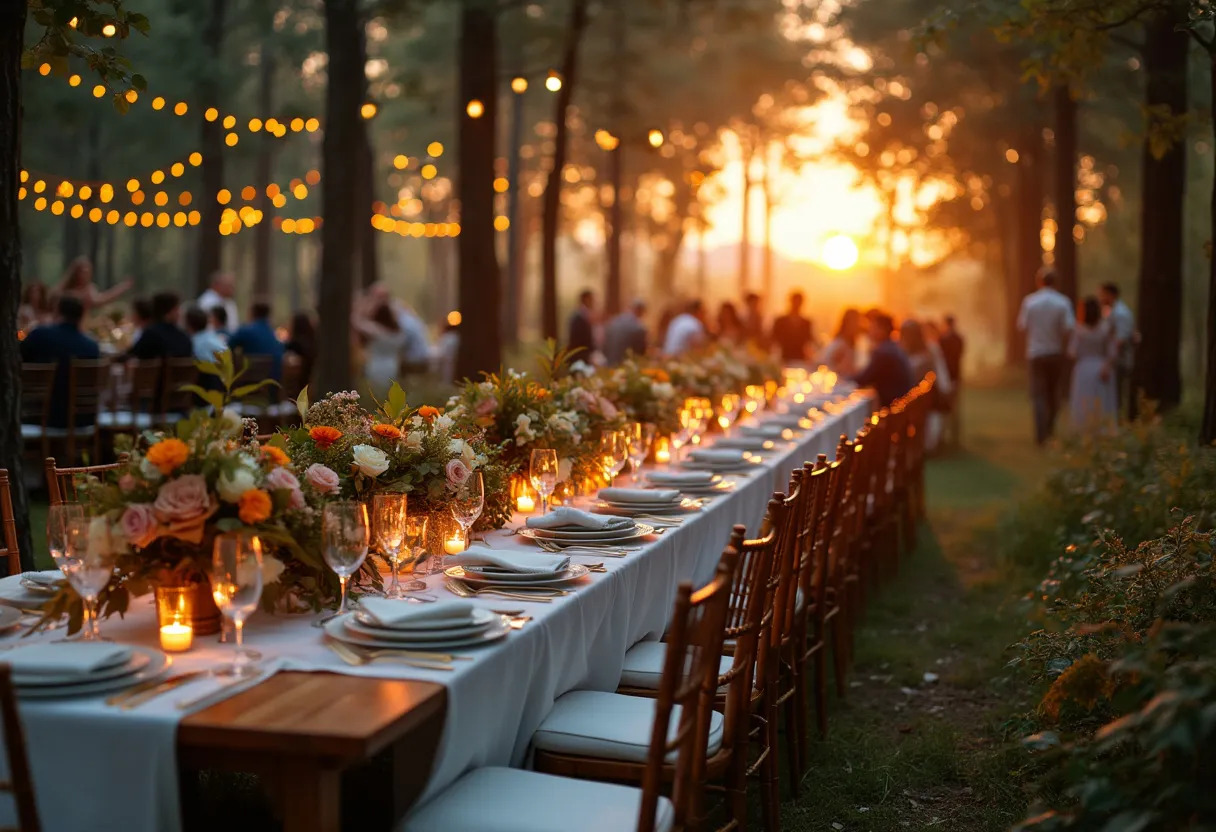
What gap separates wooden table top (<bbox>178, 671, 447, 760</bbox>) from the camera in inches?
95.8

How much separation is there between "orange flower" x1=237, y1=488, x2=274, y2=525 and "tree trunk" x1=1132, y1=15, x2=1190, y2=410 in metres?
10.2

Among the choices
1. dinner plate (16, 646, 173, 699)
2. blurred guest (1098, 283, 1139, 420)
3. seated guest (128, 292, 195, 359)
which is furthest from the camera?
blurred guest (1098, 283, 1139, 420)

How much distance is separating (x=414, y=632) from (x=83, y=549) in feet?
2.40

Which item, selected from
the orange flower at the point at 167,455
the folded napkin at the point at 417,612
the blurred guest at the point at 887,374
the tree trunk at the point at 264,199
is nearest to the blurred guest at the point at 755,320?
the blurred guest at the point at 887,374

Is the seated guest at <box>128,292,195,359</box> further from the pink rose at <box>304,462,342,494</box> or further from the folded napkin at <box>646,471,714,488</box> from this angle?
the pink rose at <box>304,462,342,494</box>

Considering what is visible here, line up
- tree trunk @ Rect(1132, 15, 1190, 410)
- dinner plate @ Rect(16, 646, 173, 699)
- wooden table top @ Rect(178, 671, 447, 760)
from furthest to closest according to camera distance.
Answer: tree trunk @ Rect(1132, 15, 1190, 410) → dinner plate @ Rect(16, 646, 173, 699) → wooden table top @ Rect(178, 671, 447, 760)

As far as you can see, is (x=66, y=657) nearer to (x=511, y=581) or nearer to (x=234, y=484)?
(x=234, y=484)

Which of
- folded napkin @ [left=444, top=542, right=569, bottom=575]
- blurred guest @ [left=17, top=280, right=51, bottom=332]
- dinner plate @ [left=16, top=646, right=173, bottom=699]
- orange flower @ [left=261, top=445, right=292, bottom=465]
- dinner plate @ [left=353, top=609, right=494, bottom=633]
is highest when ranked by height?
blurred guest @ [left=17, top=280, right=51, bottom=332]

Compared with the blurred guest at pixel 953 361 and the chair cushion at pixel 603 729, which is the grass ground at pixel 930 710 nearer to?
the chair cushion at pixel 603 729

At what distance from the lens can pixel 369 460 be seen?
3777 millimetres

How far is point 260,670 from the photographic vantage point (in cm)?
282

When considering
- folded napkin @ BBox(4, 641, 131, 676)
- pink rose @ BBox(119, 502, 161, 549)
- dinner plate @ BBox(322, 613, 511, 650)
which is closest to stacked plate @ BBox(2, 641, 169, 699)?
folded napkin @ BBox(4, 641, 131, 676)

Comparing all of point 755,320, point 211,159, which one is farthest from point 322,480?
point 211,159

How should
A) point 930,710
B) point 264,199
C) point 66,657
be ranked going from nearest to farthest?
point 66,657 → point 930,710 → point 264,199
